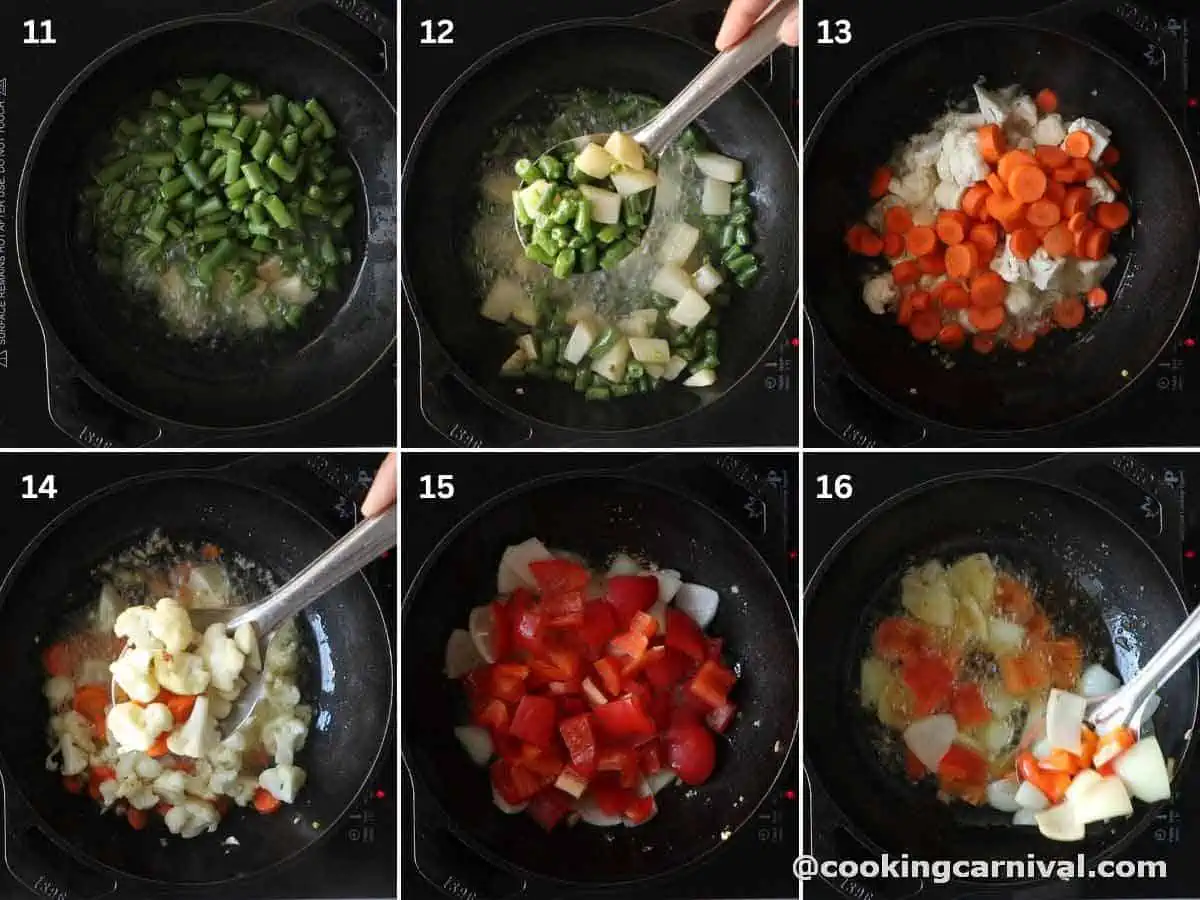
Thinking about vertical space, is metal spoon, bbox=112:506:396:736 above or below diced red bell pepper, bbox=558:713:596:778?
above

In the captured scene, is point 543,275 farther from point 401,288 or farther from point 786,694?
point 786,694

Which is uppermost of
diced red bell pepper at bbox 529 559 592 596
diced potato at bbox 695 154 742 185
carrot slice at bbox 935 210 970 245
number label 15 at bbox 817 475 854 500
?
diced potato at bbox 695 154 742 185

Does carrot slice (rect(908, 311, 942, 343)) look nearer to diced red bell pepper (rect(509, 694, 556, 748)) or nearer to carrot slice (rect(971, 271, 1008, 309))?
carrot slice (rect(971, 271, 1008, 309))

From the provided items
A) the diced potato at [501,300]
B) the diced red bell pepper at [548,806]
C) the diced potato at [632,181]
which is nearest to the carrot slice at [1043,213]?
the diced potato at [632,181]

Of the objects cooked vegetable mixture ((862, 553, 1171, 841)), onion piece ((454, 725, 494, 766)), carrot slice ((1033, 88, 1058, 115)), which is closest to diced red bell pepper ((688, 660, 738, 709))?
cooked vegetable mixture ((862, 553, 1171, 841))

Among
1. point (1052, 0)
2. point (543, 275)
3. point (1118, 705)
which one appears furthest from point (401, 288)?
point (1118, 705)

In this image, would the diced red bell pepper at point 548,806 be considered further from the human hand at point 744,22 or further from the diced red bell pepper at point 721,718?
the human hand at point 744,22

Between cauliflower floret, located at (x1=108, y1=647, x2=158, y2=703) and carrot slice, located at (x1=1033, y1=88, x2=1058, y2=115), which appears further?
carrot slice, located at (x1=1033, y1=88, x2=1058, y2=115)
